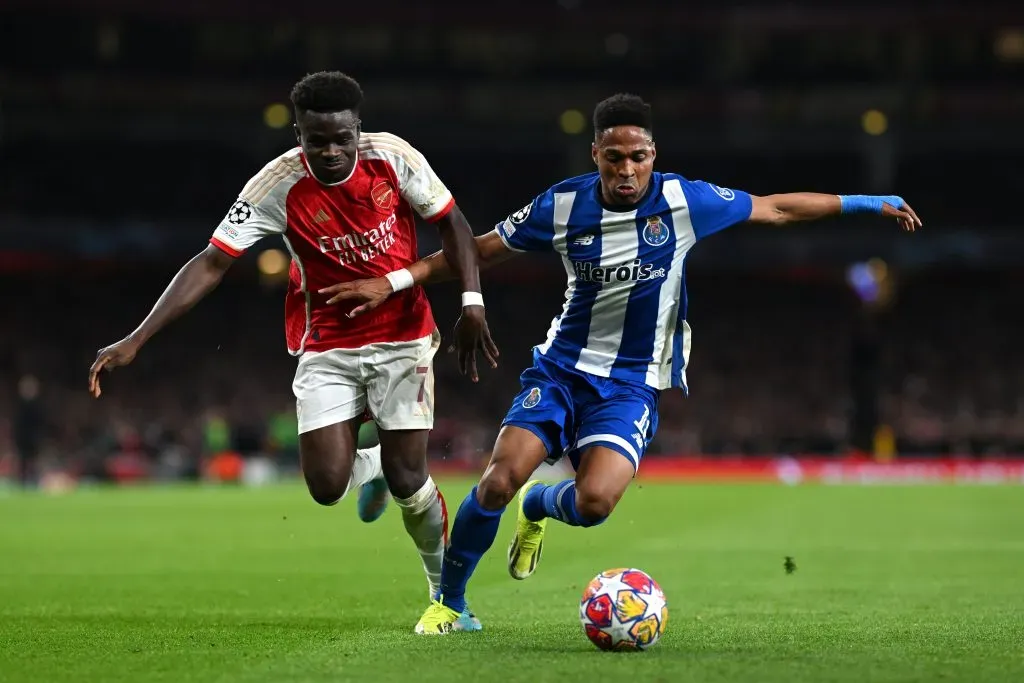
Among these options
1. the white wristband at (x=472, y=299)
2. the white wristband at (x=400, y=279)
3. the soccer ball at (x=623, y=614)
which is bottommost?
the soccer ball at (x=623, y=614)

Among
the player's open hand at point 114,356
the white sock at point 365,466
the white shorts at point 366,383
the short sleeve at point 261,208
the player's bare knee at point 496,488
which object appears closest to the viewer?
the player's open hand at point 114,356

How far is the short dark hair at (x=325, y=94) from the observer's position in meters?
6.29

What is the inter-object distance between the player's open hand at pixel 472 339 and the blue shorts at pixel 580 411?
281 mm

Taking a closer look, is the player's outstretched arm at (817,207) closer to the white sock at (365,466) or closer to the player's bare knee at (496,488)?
the player's bare knee at (496,488)

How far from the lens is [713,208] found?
6660 mm

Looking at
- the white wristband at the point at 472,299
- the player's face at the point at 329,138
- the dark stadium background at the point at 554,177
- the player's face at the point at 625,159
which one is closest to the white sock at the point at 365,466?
the white wristband at the point at 472,299

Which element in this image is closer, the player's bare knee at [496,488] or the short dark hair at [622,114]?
the player's bare knee at [496,488]

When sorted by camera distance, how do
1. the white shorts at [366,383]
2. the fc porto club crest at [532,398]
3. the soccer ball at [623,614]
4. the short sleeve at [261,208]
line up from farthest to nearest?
the white shorts at [366,383], the short sleeve at [261,208], the fc porto club crest at [532,398], the soccer ball at [623,614]

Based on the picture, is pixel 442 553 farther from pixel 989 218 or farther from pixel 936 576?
pixel 989 218

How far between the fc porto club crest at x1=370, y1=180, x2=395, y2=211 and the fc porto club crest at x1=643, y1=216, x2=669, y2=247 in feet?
4.03

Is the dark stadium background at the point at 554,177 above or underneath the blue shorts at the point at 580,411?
above

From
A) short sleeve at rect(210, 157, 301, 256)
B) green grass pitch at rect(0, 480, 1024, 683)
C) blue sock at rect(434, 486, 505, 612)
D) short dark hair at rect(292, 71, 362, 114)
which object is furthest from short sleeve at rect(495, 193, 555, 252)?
green grass pitch at rect(0, 480, 1024, 683)

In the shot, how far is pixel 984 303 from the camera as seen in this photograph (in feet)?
115

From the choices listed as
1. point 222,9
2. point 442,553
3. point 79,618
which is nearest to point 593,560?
point 442,553
